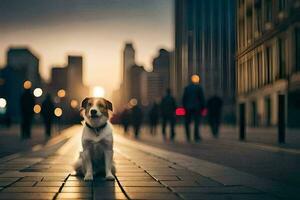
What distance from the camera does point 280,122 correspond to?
15398 mm

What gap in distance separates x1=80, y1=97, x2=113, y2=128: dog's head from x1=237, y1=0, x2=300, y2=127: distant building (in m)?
30.1

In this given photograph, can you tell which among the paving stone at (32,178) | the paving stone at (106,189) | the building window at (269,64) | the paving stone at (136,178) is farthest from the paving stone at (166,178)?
the building window at (269,64)

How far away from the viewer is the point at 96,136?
682 centimetres

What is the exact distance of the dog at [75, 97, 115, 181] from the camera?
6720mm

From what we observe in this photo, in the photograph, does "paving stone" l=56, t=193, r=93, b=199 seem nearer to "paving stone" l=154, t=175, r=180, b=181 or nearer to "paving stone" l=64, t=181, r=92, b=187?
"paving stone" l=64, t=181, r=92, b=187

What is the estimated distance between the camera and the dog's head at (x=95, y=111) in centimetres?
664

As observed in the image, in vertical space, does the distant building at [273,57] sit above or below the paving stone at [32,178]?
above

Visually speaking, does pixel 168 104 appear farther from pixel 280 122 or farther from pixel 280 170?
pixel 280 170

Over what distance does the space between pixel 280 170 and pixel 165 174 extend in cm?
195

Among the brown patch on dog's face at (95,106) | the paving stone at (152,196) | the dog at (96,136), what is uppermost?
the brown patch on dog's face at (95,106)

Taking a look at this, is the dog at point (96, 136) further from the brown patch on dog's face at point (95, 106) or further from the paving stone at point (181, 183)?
the paving stone at point (181, 183)

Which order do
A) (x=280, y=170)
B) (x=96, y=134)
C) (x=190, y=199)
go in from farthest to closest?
1. (x=280, y=170)
2. (x=96, y=134)
3. (x=190, y=199)

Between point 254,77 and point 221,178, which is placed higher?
point 254,77

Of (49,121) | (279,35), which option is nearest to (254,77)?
(279,35)
